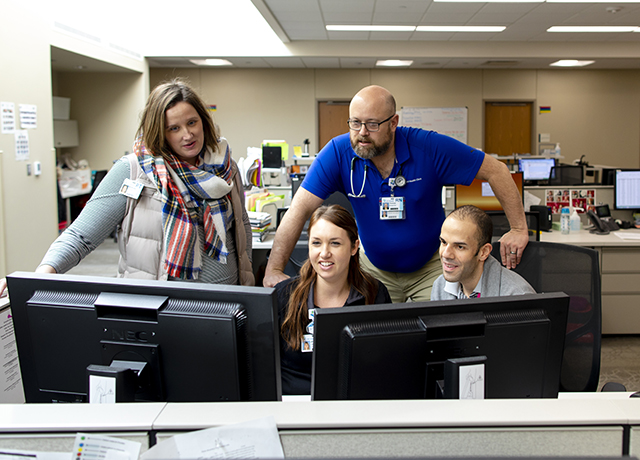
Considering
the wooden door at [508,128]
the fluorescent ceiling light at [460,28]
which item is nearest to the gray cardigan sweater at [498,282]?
the fluorescent ceiling light at [460,28]

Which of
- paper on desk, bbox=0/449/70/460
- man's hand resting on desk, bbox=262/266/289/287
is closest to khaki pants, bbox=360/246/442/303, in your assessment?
man's hand resting on desk, bbox=262/266/289/287

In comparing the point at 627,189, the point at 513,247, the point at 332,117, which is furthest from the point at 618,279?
the point at 332,117

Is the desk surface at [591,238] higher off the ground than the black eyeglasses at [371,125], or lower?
lower

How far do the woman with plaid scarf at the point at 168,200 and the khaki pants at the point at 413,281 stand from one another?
74cm

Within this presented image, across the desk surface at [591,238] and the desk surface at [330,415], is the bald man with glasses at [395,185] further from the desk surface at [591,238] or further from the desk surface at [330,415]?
the desk surface at [591,238]

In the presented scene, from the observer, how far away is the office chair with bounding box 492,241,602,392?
1820 mm

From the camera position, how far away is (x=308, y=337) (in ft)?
5.12

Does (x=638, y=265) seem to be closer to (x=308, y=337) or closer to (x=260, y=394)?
(x=308, y=337)

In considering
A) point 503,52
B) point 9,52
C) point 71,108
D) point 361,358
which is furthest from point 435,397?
point 71,108

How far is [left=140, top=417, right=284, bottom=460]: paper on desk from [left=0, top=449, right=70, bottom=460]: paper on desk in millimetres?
156

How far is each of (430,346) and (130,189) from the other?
42.4 inches

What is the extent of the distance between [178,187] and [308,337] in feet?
2.09

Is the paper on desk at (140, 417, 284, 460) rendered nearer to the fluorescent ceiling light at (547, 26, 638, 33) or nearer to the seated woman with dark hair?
the seated woman with dark hair

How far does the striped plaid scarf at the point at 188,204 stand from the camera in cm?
165
